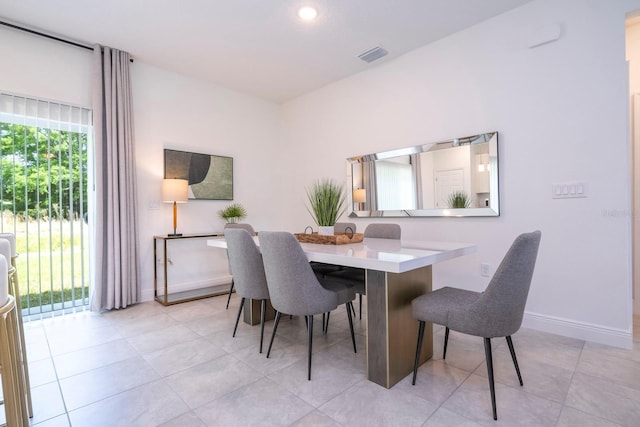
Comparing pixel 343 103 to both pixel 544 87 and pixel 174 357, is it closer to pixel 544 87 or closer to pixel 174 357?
pixel 544 87

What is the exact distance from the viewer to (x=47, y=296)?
3051 mm

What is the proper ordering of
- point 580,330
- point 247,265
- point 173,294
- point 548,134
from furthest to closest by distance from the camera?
1. point 173,294
2. point 548,134
3. point 580,330
4. point 247,265

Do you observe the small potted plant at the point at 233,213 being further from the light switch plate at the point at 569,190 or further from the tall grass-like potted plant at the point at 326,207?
the light switch plate at the point at 569,190

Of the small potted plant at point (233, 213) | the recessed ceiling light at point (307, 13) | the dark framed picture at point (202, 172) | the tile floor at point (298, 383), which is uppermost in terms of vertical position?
the recessed ceiling light at point (307, 13)

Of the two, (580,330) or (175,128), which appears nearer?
(580,330)

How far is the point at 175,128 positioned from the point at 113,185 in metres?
1.05

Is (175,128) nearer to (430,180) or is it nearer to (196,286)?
(196,286)

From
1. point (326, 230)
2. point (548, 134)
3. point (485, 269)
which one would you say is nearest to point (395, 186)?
point (485, 269)

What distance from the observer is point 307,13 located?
273cm

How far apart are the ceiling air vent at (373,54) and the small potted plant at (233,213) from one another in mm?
2410

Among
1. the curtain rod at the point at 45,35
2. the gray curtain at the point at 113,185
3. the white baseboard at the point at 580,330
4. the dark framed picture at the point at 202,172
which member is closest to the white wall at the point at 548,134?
the white baseboard at the point at 580,330

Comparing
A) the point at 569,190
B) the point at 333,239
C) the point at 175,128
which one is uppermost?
the point at 175,128

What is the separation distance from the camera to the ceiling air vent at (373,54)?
3.37 meters

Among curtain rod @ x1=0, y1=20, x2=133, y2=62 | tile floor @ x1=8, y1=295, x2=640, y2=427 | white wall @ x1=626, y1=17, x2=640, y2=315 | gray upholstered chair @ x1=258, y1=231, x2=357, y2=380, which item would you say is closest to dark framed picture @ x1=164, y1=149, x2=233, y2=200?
curtain rod @ x1=0, y1=20, x2=133, y2=62
